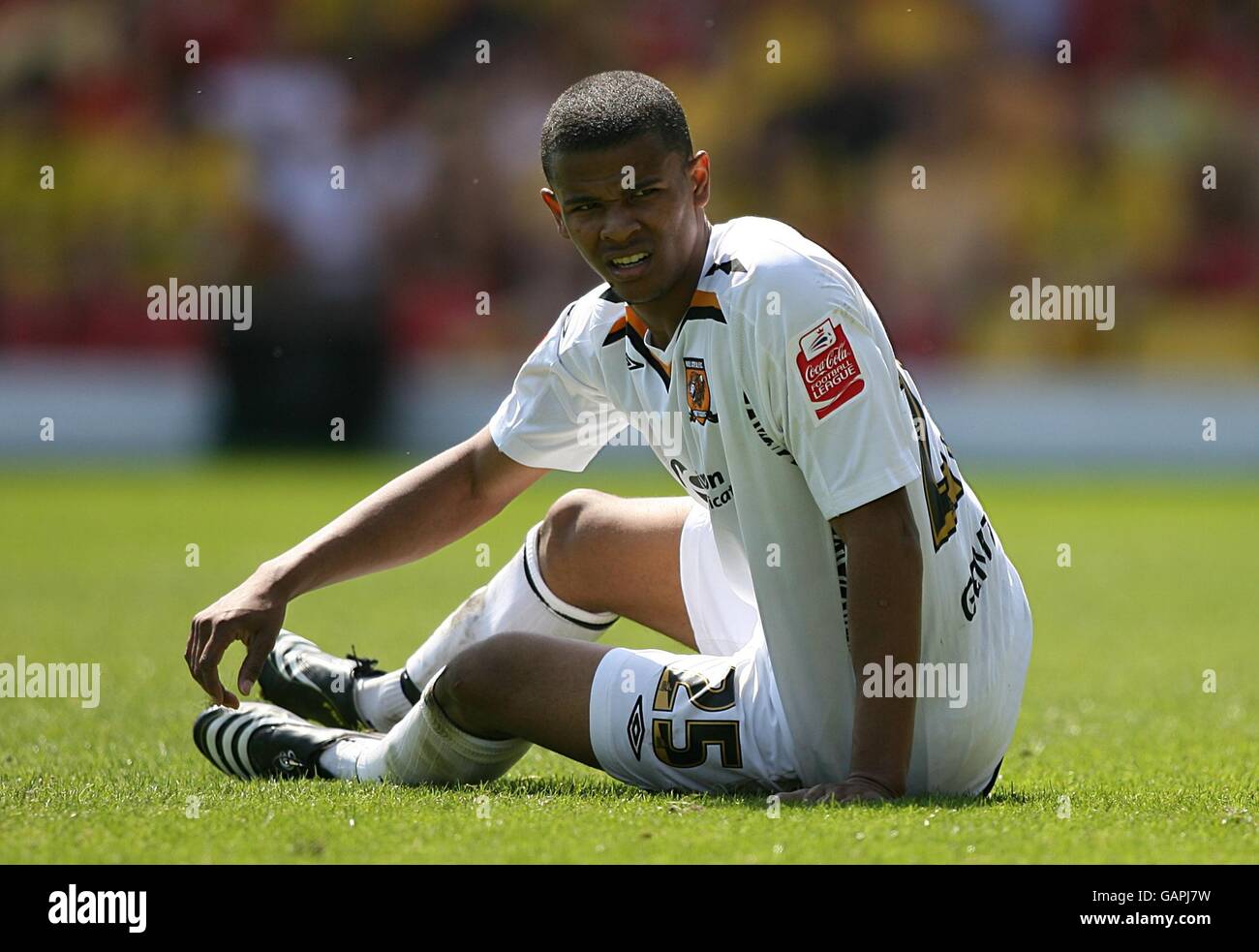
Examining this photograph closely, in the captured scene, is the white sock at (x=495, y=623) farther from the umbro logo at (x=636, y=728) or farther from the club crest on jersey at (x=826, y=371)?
the club crest on jersey at (x=826, y=371)

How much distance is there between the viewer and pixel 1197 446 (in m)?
15.9

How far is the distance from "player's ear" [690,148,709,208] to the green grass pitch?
124 centimetres

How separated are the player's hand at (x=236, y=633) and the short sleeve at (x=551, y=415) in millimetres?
683

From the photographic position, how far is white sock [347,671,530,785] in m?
3.71

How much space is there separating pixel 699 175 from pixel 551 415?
78cm

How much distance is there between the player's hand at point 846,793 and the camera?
3328mm

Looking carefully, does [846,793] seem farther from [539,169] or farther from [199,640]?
[539,169]

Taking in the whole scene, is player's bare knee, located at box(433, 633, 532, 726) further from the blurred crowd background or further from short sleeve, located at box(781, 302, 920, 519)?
the blurred crowd background

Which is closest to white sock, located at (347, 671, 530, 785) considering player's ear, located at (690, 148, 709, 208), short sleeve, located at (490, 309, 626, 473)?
short sleeve, located at (490, 309, 626, 473)
